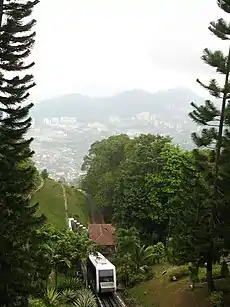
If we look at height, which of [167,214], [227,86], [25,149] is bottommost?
[167,214]

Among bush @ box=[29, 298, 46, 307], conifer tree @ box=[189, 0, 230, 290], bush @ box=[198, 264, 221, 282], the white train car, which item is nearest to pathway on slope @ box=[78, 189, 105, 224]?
the white train car

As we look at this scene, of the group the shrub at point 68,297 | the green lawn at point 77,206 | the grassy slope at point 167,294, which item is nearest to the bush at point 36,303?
the shrub at point 68,297

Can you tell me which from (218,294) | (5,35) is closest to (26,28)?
(5,35)

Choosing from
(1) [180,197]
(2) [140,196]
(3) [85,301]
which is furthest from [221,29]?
(2) [140,196]

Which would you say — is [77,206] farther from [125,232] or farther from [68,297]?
[68,297]

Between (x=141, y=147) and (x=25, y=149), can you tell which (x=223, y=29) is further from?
(x=141, y=147)

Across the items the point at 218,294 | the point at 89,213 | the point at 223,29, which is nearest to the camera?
the point at 218,294
